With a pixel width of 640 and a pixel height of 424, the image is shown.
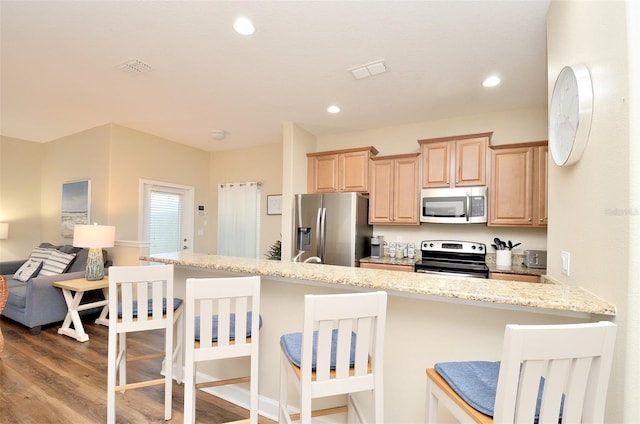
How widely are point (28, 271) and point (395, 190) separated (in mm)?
5045

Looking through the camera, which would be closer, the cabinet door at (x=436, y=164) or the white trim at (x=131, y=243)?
the cabinet door at (x=436, y=164)

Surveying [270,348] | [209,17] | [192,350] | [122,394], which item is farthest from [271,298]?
[209,17]

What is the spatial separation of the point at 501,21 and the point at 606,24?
1.09 m

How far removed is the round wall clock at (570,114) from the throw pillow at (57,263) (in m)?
5.13

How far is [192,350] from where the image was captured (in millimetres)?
1460

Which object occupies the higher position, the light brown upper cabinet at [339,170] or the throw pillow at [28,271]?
the light brown upper cabinet at [339,170]

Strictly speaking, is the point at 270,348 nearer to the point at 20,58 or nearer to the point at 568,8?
the point at 568,8

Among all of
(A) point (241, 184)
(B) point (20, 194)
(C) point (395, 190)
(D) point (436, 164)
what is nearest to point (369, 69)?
(D) point (436, 164)

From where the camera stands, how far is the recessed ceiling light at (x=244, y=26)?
2014 mm

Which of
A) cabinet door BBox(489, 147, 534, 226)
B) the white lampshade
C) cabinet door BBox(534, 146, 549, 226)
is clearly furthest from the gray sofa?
cabinet door BBox(534, 146, 549, 226)

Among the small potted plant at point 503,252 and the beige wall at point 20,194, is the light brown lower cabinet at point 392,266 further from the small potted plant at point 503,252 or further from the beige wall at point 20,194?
the beige wall at point 20,194

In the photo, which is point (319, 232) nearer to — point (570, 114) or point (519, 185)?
point (519, 185)

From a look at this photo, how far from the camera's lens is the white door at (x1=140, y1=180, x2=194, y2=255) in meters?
4.65

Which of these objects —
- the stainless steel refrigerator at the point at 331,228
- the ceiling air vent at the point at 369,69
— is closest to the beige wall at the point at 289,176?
the stainless steel refrigerator at the point at 331,228
